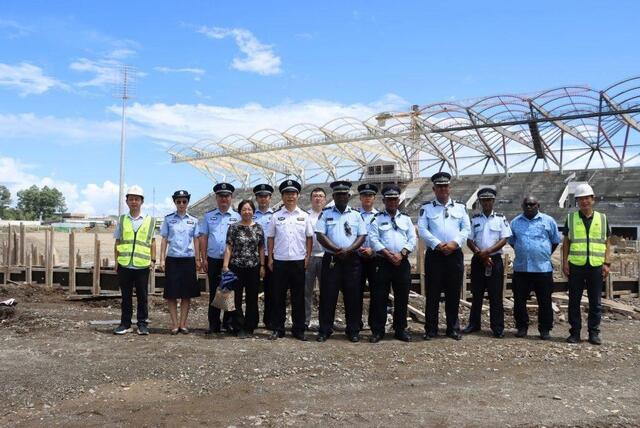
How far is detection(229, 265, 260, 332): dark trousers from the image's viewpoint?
6.68 m

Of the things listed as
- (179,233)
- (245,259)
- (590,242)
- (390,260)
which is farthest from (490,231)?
(179,233)

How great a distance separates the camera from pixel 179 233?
6.86 meters

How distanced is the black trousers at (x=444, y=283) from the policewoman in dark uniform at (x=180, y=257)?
280 centimetres

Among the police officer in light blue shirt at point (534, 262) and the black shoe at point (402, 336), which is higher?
the police officer in light blue shirt at point (534, 262)

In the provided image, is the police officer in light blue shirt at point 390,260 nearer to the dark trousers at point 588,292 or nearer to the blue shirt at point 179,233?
the dark trousers at point 588,292

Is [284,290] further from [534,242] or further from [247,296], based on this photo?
[534,242]

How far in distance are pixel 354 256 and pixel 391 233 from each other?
50cm

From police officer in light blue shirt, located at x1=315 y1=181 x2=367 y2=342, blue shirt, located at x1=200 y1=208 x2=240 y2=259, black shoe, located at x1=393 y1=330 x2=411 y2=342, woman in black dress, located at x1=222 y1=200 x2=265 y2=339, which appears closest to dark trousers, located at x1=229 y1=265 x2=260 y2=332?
woman in black dress, located at x1=222 y1=200 x2=265 y2=339

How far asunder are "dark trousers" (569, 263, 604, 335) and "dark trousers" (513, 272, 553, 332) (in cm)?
25

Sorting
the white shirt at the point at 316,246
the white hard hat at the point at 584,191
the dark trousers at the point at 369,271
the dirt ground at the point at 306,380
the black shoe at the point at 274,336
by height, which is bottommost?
the dirt ground at the point at 306,380

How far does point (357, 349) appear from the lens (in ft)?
20.2

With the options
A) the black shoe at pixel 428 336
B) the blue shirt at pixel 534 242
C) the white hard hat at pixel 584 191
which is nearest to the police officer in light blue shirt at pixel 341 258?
the black shoe at pixel 428 336

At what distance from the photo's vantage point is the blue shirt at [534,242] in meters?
6.95

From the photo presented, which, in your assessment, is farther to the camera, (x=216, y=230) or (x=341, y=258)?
(x=216, y=230)
